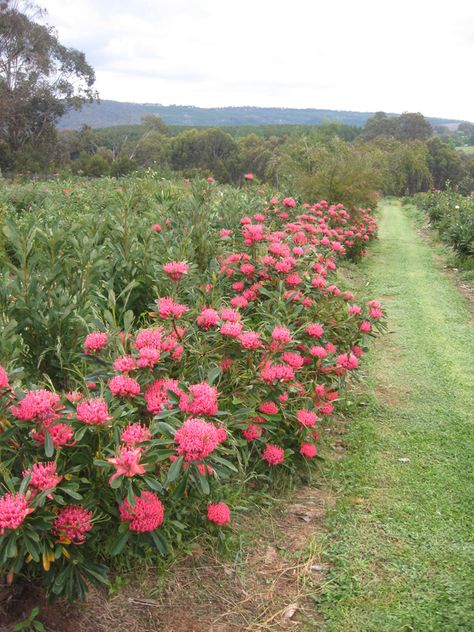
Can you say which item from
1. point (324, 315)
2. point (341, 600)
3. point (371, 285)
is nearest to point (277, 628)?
point (341, 600)

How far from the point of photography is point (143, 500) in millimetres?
1726

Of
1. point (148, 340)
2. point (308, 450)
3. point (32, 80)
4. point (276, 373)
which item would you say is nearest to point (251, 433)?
point (276, 373)

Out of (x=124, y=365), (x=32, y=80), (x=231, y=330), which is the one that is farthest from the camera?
(x=32, y=80)

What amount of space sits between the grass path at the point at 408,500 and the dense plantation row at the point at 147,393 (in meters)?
0.46

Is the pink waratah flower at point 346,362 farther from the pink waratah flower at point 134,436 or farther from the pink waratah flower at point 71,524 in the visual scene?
the pink waratah flower at point 71,524

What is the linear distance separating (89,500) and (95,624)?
1.74 feet

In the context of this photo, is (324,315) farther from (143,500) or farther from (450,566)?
(143,500)

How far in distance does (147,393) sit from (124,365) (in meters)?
0.17

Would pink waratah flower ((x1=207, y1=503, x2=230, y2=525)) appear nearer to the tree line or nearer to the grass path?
the grass path

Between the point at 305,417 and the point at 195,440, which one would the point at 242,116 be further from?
the point at 195,440

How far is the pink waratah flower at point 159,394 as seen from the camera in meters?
1.81

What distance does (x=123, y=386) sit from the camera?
1737 millimetres

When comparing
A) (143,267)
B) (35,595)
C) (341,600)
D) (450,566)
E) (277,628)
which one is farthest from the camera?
(143,267)

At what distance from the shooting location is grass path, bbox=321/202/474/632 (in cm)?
212
